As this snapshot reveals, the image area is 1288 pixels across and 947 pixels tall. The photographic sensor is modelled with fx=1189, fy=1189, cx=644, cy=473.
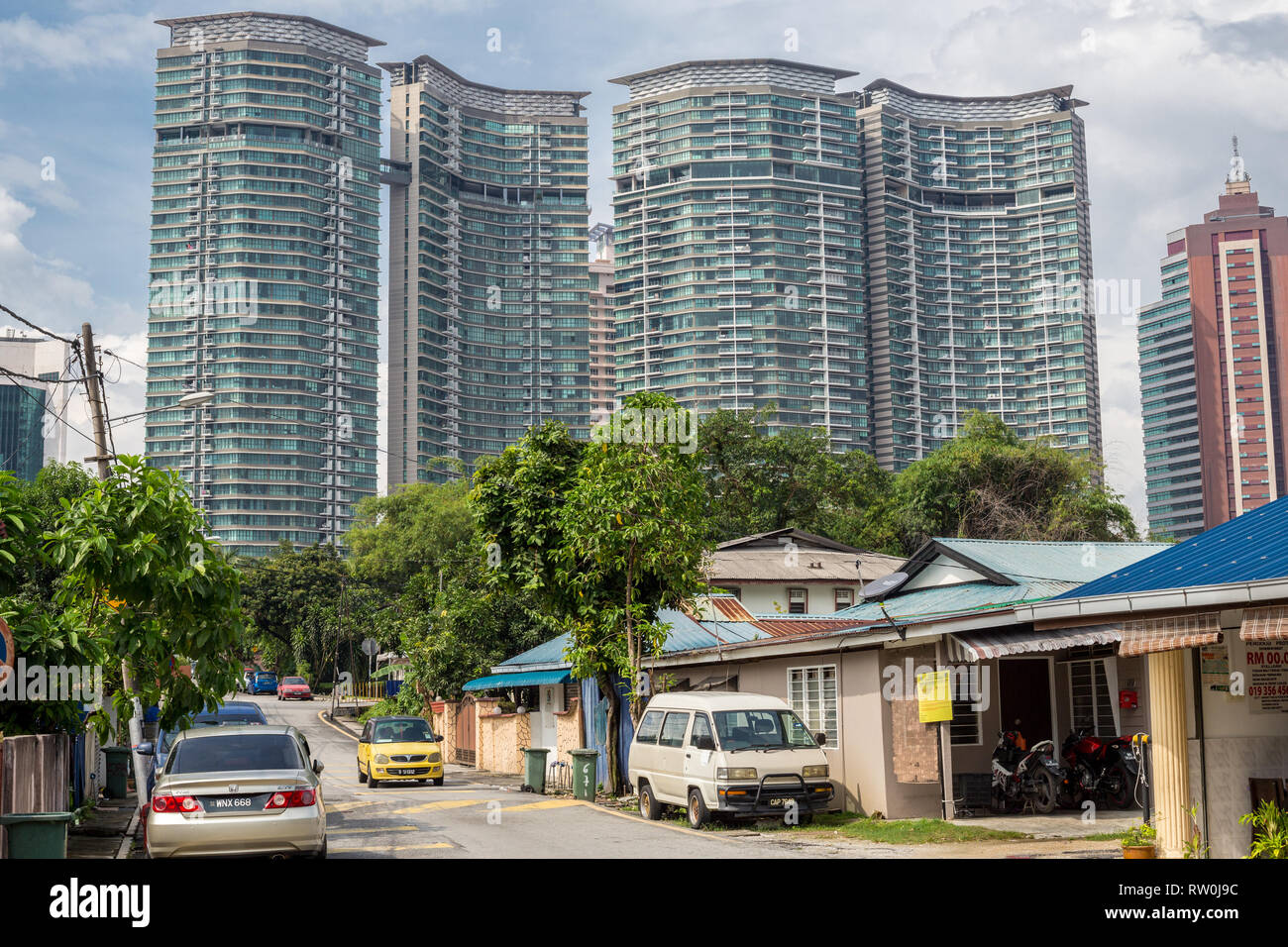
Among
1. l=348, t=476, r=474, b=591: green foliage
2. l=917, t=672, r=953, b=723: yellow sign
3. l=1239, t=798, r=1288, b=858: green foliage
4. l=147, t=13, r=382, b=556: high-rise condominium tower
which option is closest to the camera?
l=1239, t=798, r=1288, b=858: green foliage

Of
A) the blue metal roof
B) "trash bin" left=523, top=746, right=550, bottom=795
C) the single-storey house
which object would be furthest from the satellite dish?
the single-storey house

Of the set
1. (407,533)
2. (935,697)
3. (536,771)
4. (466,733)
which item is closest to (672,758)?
(935,697)

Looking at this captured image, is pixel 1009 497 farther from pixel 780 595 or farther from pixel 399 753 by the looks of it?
pixel 399 753

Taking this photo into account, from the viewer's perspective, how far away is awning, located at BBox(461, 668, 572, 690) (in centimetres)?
2841

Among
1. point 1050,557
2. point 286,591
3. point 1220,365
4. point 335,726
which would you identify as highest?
point 1220,365

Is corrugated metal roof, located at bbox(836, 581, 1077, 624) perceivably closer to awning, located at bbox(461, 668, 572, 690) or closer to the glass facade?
awning, located at bbox(461, 668, 572, 690)

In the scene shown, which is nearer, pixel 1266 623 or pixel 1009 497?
pixel 1266 623

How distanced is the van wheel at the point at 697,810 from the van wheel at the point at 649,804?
1.52m

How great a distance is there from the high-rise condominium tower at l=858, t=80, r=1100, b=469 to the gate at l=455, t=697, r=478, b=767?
108m

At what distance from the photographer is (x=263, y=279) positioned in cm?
14950

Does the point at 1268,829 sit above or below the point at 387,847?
above

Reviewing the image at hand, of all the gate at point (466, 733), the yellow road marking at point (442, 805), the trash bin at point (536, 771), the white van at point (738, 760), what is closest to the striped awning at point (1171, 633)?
the white van at point (738, 760)

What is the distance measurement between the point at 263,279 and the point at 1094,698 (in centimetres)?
14311
